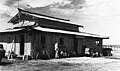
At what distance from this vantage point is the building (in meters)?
21.8

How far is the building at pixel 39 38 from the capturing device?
21828mm

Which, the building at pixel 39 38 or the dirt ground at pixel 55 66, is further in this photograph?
the building at pixel 39 38

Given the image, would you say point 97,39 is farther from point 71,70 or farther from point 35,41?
point 71,70

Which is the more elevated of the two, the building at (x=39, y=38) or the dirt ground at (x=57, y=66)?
the building at (x=39, y=38)

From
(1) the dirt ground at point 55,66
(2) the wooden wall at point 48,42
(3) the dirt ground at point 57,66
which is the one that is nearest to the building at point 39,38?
(2) the wooden wall at point 48,42

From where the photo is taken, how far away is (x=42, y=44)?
896 inches

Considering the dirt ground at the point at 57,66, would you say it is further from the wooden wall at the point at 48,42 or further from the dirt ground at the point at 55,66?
the wooden wall at the point at 48,42

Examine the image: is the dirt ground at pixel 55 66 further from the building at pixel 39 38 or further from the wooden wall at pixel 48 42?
the building at pixel 39 38

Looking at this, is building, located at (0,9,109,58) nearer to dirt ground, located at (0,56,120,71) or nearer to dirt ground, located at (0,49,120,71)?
dirt ground, located at (0,49,120,71)

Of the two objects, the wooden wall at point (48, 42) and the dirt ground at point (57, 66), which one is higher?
the wooden wall at point (48, 42)

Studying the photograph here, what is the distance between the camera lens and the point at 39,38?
22375 millimetres

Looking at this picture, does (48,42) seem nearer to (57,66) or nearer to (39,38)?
(39,38)

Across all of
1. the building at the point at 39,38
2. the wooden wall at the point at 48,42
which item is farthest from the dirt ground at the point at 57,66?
the building at the point at 39,38

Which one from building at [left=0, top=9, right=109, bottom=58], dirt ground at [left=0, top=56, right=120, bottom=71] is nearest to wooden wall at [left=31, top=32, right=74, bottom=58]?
building at [left=0, top=9, right=109, bottom=58]
